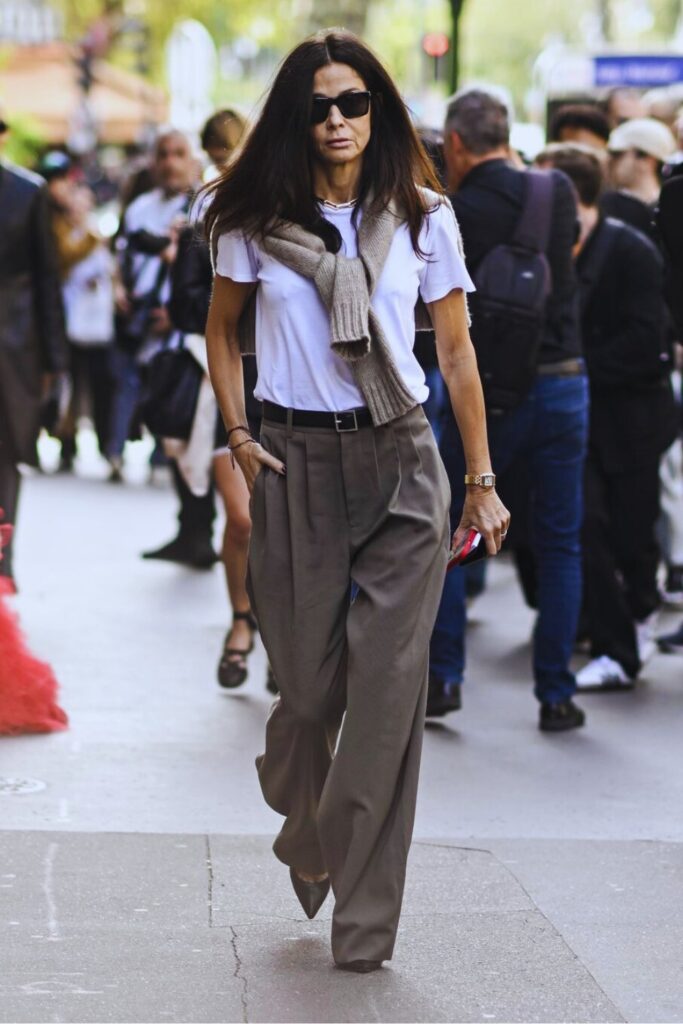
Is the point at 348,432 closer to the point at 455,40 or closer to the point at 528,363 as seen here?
the point at 528,363

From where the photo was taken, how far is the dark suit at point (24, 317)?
29.2 feet

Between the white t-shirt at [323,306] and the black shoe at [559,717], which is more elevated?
the white t-shirt at [323,306]

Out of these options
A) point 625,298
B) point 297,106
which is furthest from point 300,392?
point 625,298

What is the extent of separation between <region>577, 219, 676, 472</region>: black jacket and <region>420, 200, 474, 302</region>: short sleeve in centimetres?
318

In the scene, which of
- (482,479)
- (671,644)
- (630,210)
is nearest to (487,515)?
(482,479)

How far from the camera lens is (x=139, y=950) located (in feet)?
15.4

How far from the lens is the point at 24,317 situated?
9.12 metres

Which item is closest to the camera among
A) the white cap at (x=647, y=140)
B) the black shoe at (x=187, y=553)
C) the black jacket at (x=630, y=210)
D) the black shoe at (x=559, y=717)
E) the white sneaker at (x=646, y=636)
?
the black shoe at (x=559, y=717)

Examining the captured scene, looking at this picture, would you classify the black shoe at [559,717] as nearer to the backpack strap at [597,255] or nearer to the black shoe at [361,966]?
the backpack strap at [597,255]

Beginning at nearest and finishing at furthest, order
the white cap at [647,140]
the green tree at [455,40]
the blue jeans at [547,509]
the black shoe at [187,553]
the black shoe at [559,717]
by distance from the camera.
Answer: the blue jeans at [547,509] → the black shoe at [559,717] → the white cap at [647,140] → the black shoe at [187,553] → the green tree at [455,40]

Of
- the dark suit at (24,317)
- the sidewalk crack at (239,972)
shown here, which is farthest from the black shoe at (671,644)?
the sidewalk crack at (239,972)

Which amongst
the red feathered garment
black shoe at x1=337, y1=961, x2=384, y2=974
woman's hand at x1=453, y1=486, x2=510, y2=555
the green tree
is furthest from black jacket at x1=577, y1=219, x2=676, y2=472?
the green tree

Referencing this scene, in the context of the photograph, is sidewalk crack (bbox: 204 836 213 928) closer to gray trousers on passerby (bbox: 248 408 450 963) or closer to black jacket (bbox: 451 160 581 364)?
gray trousers on passerby (bbox: 248 408 450 963)

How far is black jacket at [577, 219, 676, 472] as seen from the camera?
7.82 m
